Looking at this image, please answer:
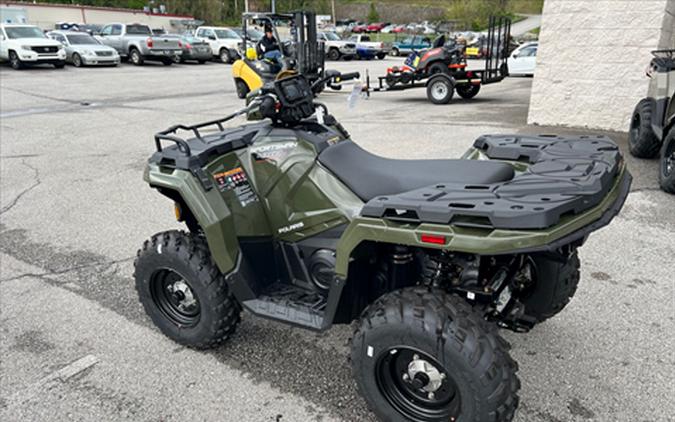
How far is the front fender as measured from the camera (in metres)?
2.81

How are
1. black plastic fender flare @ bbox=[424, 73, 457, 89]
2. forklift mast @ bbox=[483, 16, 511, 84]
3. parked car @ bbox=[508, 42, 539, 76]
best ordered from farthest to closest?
parked car @ bbox=[508, 42, 539, 76], black plastic fender flare @ bbox=[424, 73, 457, 89], forklift mast @ bbox=[483, 16, 511, 84]

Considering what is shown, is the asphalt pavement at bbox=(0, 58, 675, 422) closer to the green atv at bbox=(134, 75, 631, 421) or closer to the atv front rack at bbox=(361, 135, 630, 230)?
the green atv at bbox=(134, 75, 631, 421)

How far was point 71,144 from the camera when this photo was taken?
Result: 8906mm

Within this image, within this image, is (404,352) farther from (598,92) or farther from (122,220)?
(598,92)

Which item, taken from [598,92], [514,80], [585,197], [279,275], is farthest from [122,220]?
[514,80]

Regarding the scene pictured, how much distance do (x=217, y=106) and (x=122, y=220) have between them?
833 centimetres

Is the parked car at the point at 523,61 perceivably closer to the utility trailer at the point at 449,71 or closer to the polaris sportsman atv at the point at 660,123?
the utility trailer at the point at 449,71

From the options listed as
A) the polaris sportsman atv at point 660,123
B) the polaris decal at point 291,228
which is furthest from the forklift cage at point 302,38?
the polaris decal at point 291,228

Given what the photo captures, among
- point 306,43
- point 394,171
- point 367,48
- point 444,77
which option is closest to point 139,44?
point 367,48

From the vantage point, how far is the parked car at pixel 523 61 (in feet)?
64.6

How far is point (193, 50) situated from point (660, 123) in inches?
937

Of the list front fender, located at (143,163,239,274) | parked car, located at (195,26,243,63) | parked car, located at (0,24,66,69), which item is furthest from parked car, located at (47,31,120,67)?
front fender, located at (143,163,239,274)

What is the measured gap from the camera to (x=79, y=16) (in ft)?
127

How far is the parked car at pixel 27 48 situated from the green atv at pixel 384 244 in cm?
2158
